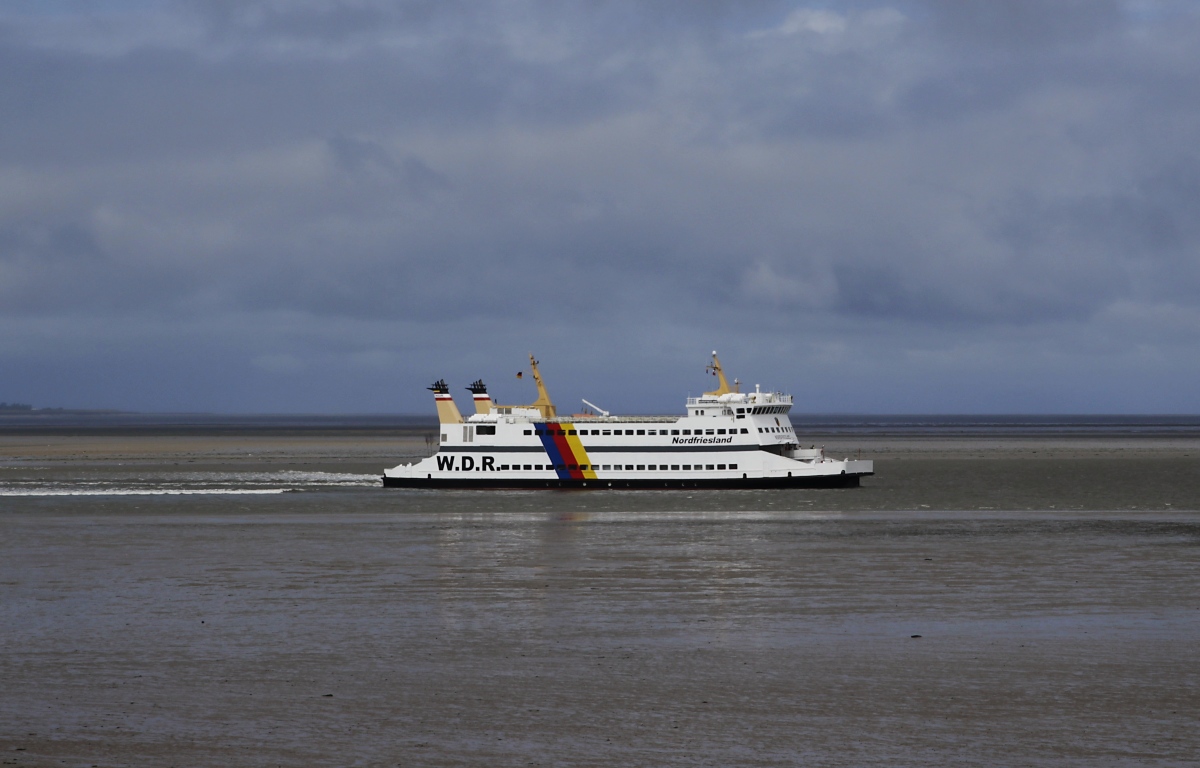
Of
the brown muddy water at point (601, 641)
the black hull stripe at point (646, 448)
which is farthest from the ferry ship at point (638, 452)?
the brown muddy water at point (601, 641)

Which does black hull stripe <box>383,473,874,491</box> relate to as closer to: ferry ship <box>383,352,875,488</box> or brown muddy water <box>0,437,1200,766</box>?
ferry ship <box>383,352,875,488</box>

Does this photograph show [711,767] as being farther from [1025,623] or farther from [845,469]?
[845,469]

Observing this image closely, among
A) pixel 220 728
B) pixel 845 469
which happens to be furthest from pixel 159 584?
pixel 845 469

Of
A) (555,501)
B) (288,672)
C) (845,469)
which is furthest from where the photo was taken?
(845,469)

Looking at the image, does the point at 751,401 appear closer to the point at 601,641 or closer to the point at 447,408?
the point at 447,408

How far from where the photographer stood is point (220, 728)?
1870cm

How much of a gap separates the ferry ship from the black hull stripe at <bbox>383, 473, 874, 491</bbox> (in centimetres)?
6

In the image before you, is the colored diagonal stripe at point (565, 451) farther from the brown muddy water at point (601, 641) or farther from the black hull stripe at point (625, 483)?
the brown muddy water at point (601, 641)

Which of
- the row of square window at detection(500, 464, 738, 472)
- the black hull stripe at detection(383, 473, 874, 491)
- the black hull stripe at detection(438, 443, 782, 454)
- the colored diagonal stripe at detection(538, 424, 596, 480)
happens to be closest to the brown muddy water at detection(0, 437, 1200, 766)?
the black hull stripe at detection(383, 473, 874, 491)

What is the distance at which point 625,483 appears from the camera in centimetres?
7612

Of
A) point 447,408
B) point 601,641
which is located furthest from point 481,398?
point 601,641

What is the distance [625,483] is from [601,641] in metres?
50.7

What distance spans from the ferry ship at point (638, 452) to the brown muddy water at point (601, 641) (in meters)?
20.6

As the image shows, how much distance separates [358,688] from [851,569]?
61.6 feet
